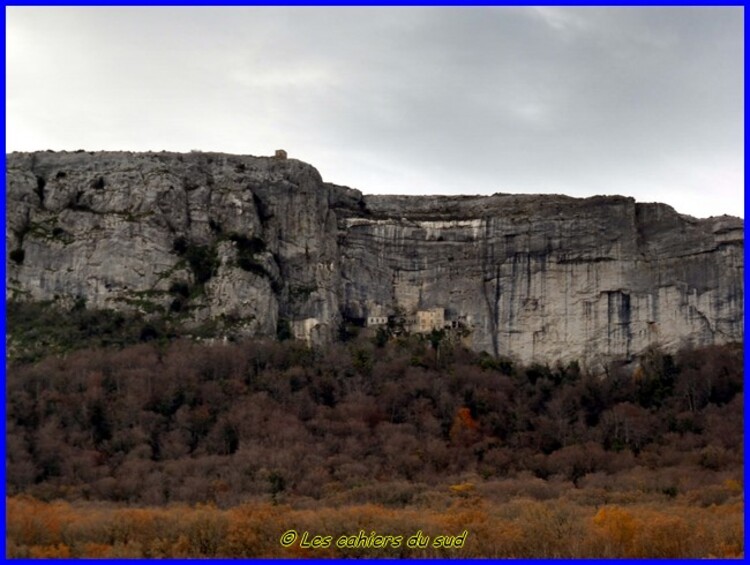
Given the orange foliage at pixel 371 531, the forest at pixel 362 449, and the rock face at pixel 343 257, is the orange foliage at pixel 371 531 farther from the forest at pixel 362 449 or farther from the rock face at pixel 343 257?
the rock face at pixel 343 257

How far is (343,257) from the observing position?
62.5 m

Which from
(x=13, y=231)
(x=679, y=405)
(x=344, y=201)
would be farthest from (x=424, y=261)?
(x=13, y=231)

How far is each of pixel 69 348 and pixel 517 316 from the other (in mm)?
24414

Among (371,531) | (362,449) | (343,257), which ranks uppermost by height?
(343,257)

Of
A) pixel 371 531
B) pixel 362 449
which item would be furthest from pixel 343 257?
pixel 371 531

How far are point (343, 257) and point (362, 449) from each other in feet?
70.7

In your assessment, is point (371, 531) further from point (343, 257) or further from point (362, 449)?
point (343, 257)

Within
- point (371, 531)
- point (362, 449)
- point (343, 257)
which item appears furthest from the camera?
point (343, 257)

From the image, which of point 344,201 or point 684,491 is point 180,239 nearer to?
point 344,201

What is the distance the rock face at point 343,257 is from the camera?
56625mm

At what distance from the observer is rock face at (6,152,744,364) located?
186 ft

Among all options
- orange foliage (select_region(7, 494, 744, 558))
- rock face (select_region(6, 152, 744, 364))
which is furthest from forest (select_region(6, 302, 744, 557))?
rock face (select_region(6, 152, 744, 364))

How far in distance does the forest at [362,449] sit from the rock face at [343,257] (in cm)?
259

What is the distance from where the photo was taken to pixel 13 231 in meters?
57.4
